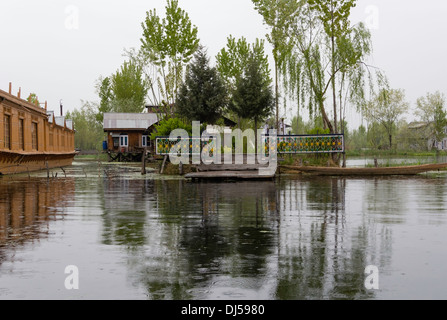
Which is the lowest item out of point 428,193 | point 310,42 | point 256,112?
point 428,193

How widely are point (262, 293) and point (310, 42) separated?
30.3m

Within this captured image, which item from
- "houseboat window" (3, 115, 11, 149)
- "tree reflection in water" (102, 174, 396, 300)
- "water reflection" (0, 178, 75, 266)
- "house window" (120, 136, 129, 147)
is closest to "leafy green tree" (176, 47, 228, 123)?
"houseboat window" (3, 115, 11, 149)

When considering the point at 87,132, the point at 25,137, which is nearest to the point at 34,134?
the point at 25,137

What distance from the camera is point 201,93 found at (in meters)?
40.8

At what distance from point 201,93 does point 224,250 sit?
34010 mm

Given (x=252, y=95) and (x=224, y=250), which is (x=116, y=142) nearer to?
(x=252, y=95)

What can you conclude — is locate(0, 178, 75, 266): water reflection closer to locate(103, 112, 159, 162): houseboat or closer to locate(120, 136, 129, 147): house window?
locate(103, 112, 159, 162): houseboat

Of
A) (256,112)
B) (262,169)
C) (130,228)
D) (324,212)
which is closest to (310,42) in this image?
(256,112)

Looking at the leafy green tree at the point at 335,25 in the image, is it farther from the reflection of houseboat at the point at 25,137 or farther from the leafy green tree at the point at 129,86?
the leafy green tree at the point at 129,86

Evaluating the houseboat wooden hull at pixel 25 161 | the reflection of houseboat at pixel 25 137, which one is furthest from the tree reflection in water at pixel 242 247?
the reflection of houseboat at pixel 25 137

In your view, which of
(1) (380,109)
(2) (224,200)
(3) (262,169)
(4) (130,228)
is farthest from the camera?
(1) (380,109)

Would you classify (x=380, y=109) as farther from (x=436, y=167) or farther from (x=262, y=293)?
(x=262, y=293)

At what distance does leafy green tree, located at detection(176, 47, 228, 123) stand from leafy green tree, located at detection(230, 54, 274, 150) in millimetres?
1596
